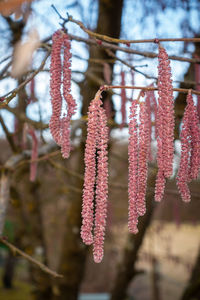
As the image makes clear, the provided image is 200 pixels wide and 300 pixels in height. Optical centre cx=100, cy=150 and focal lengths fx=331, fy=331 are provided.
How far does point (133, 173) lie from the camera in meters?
0.84

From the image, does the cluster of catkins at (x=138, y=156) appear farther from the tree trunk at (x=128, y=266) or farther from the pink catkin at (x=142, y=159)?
the tree trunk at (x=128, y=266)

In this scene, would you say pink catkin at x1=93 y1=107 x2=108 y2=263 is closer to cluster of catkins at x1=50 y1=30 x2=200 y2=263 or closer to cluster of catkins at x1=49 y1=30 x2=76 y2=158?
cluster of catkins at x1=50 y1=30 x2=200 y2=263

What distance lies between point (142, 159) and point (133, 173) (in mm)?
53

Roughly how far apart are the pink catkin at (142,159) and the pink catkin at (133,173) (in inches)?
0.5

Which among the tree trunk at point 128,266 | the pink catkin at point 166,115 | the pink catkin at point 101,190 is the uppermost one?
the pink catkin at point 166,115

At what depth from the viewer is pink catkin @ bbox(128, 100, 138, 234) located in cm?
83

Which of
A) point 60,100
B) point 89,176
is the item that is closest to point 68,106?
point 60,100

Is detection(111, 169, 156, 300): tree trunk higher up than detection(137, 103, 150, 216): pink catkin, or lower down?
lower down

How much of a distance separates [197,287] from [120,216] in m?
4.78

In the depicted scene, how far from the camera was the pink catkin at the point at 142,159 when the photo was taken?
84 cm

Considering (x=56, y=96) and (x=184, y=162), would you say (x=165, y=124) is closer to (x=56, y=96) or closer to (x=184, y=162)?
(x=184, y=162)

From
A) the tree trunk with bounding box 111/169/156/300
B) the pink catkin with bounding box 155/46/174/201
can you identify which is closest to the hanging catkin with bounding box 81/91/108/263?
the pink catkin with bounding box 155/46/174/201

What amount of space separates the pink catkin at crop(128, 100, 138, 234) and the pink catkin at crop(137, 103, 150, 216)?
0.04ft

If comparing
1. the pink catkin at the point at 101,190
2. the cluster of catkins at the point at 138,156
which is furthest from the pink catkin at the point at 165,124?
the pink catkin at the point at 101,190
